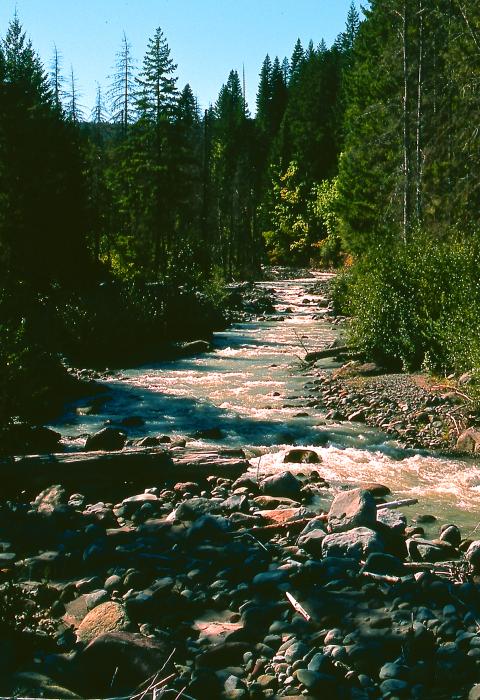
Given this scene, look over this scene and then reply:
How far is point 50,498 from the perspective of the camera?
7.12 metres

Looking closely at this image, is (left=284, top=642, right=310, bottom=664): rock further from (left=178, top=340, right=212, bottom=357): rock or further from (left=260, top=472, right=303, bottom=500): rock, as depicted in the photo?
(left=178, top=340, right=212, bottom=357): rock

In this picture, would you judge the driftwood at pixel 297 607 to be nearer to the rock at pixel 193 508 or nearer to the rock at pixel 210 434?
the rock at pixel 193 508

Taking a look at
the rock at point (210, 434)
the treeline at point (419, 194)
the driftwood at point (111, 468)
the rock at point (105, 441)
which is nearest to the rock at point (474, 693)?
the driftwood at point (111, 468)

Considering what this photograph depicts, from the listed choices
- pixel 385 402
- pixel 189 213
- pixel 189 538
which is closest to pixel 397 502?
pixel 189 538

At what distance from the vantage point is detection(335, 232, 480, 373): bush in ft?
41.1

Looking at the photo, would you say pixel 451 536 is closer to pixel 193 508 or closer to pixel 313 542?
pixel 313 542

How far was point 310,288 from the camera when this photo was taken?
40781 mm

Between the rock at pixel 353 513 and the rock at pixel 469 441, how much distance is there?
3.82m

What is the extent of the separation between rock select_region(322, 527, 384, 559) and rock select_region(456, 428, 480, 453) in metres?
Answer: 4.48

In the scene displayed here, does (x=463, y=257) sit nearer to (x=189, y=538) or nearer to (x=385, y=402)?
(x=385, y=402)

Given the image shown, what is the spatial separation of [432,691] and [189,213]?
36673 mm

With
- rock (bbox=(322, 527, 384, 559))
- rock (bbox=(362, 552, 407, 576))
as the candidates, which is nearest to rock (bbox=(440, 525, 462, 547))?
rock (bbox=(322, 527, 384, 559))

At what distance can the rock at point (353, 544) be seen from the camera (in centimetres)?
565

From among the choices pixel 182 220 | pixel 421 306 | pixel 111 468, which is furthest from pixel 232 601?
pixel 182 220
